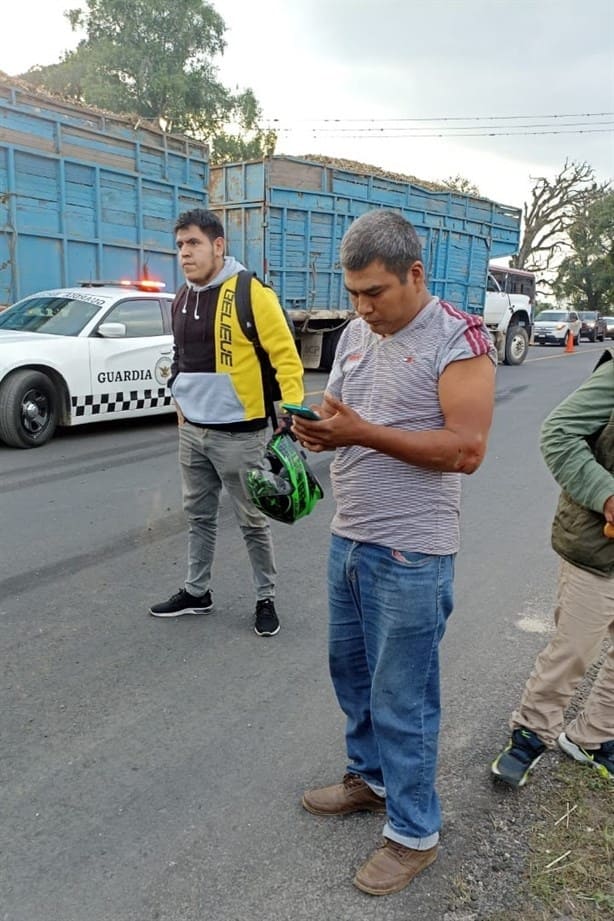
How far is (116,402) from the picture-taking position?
26.1 feet

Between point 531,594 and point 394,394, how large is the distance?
273 cm

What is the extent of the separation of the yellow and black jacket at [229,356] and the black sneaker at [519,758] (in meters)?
1.67

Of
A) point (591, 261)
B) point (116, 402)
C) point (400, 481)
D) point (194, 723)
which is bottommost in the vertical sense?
point (194, 723)

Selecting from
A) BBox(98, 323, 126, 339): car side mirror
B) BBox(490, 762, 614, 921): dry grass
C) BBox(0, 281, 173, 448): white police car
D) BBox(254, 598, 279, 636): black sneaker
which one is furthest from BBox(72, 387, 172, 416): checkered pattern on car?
BBox(490, 762, 614, 921): dry grass

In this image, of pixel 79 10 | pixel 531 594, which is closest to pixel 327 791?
pixel 531 594

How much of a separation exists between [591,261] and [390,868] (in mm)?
57618

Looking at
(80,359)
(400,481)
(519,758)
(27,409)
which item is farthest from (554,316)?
(400,481)

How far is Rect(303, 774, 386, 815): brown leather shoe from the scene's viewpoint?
2.32 meters

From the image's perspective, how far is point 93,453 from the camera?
733cm

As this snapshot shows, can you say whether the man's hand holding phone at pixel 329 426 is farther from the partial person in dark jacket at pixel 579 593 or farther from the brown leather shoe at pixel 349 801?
the brown leather shoe at pixel 349 801

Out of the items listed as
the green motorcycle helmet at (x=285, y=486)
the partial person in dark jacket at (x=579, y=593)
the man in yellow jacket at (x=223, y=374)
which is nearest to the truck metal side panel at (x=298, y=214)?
the man in yellow jacket at (x=223, y=374)

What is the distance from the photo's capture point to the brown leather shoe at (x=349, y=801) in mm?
2320

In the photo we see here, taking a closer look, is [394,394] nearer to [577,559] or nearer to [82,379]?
A: [577,559]

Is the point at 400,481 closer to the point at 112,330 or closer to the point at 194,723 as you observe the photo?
the point at 194,723
